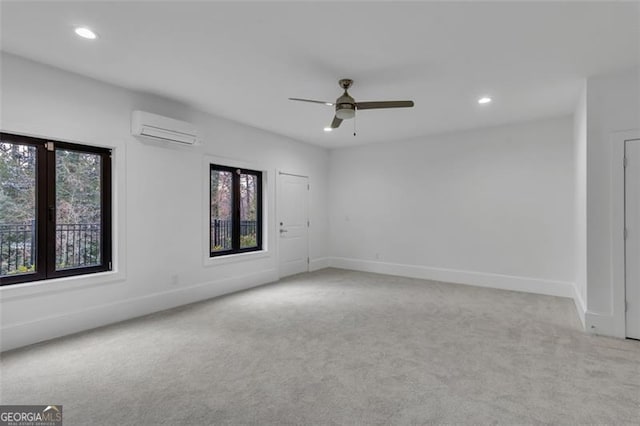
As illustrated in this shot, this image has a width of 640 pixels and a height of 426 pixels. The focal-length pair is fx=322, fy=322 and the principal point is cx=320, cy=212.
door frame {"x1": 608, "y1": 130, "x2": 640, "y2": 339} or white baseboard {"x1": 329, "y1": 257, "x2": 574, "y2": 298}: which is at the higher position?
door frame {"x1": 608, "y1": 130, "x2": 640, "y2": 339}

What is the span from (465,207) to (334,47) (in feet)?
13.5

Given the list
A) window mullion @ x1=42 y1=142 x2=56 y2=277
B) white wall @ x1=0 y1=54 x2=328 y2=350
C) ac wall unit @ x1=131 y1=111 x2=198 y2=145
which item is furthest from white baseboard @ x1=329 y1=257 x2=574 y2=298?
window mullion @ x1=42 y1=142 x2=56 y2=277

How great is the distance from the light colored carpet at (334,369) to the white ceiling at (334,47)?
109 inches

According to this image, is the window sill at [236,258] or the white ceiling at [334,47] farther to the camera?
the window sill at [236,258]

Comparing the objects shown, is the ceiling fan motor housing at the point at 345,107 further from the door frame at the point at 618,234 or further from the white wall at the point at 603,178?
the door frame at the point at 618,234

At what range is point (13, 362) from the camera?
9.05 feet

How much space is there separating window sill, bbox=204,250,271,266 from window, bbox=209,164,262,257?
13 cm

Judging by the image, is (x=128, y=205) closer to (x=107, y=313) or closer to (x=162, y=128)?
(x=162, y=128)

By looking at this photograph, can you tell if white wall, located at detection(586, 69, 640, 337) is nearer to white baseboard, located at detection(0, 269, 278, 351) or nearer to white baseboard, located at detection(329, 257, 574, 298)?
white baseboard, located at detection(329, 257, 574, 298)

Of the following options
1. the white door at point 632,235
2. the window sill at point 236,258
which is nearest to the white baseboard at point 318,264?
the window sill at point 236,258

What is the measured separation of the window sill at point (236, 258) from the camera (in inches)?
192

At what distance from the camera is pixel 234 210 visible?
5422 millimetres

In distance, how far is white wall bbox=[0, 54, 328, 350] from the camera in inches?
123

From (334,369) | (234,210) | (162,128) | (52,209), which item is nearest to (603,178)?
(334,369)
